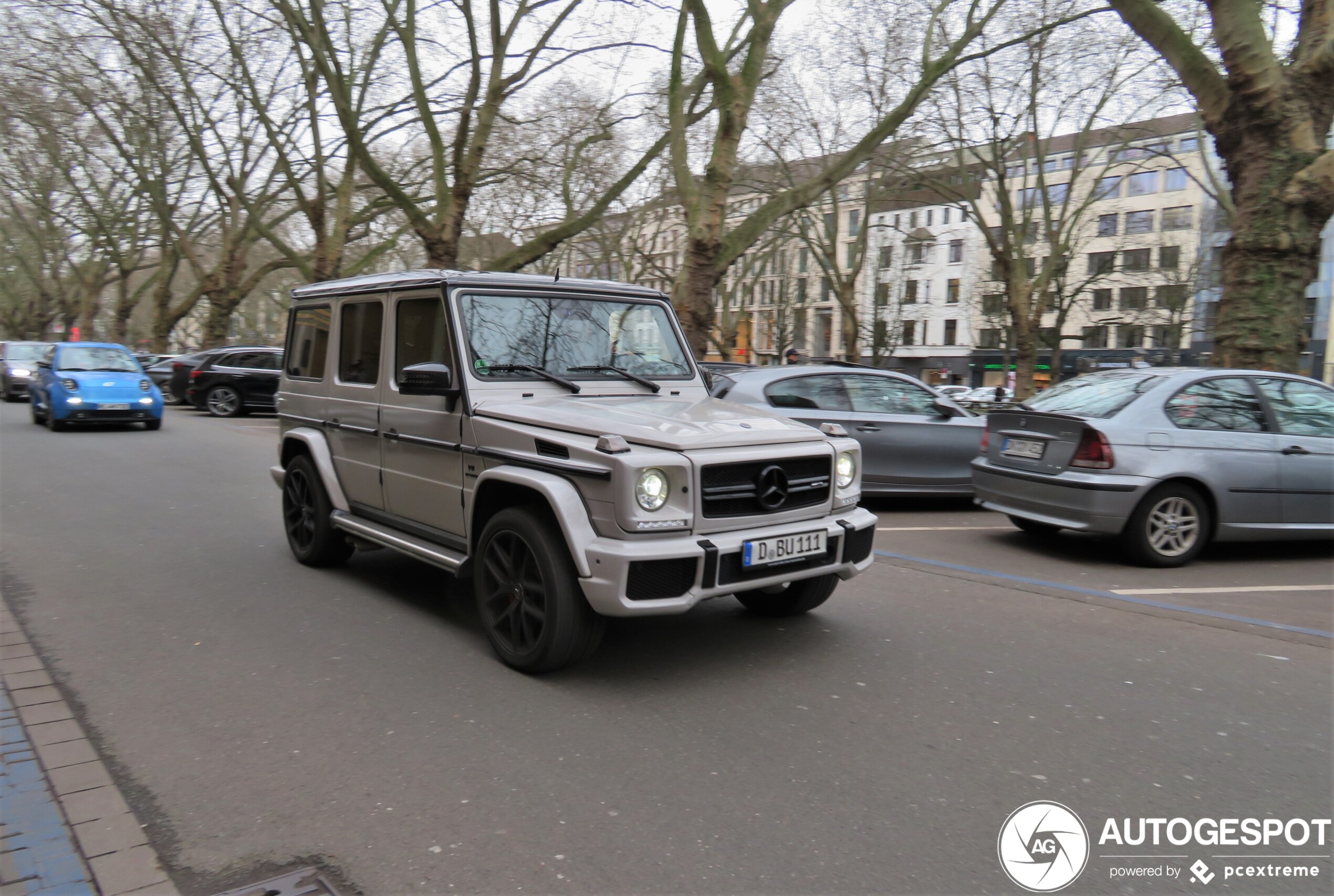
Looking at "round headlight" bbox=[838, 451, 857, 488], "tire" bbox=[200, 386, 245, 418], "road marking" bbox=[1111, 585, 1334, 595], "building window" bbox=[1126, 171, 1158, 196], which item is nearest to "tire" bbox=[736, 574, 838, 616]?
"round headlight" bbox=[838, 451, 857, 488]

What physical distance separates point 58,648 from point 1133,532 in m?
7.17

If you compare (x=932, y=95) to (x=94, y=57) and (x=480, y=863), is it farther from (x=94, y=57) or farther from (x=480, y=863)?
(x=480, y=863)

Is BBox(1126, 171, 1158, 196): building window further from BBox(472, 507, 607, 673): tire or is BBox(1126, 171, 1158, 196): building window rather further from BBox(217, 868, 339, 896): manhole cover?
BBox(217, 868, 339, 896): manhole cover

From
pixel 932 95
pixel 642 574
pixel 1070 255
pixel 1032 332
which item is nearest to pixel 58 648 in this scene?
pixel 642 574

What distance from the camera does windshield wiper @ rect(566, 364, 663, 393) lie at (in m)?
5.56

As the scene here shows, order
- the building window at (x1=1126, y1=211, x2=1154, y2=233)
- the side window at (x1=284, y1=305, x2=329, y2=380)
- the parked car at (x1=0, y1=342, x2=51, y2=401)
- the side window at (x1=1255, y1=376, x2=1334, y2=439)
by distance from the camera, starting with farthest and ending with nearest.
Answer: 1. the building window at (x1=1126, y1=211, x2=1154, y2=233)
2. the parked car at (x1=0, y1=342, x2=51, y2=401)
3. the side window at (x1=1255, y1=376, x2=1334, y2=439)
4. the side window at (x1=284, y1=305, x2=329, y2=380)

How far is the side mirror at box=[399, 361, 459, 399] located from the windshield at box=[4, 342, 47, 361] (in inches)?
1123

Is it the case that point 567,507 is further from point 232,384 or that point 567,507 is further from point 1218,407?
point 232,384

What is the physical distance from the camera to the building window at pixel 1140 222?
2260 inches

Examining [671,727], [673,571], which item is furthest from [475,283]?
[671,727]

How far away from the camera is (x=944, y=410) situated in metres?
10.1

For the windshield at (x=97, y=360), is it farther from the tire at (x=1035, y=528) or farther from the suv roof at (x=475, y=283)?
the tire at (x=1035, y=528)

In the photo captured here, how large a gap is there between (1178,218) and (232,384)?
51218 mm

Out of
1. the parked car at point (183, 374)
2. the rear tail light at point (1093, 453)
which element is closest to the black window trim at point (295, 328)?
the rear tail light at point (1093, 453)
